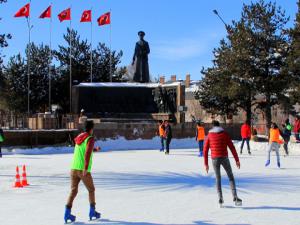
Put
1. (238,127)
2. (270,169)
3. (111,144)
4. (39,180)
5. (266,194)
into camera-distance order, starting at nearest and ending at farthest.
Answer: (266,194), (39,180), (270,169), (111,144), (238,127)

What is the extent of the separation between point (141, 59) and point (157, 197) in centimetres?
3036

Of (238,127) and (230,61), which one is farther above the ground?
(230,61)

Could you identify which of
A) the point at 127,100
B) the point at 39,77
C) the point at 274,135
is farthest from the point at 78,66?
the point at 274,135

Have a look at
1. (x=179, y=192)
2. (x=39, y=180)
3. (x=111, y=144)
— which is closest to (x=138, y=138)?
(x=111, y=144)

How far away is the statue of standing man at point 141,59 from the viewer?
132ft

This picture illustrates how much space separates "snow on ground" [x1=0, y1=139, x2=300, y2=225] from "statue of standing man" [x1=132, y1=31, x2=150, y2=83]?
930 inches

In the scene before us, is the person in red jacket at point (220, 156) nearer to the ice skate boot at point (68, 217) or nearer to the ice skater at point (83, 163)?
the ice skater at point (83, 163)

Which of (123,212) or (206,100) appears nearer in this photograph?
(123,212)

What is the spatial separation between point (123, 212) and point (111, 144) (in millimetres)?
22489

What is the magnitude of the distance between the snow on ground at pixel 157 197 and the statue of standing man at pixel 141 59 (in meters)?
23.6

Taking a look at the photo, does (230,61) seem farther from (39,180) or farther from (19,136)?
(39,180)

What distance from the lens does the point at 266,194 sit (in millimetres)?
10945

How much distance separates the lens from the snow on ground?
8.19 metres

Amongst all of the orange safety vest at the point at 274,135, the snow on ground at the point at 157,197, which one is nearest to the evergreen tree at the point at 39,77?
the snow on ground at the point at 157,197
